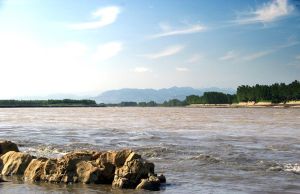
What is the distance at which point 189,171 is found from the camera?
2500 centimetres

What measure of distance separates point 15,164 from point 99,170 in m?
5.11

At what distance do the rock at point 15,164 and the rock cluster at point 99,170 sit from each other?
0.06m

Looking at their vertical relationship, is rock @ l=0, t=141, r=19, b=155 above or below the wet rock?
above

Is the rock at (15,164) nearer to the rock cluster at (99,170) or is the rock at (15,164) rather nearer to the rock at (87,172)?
the rock cluster at (99,170)

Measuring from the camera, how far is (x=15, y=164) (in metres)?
23.6

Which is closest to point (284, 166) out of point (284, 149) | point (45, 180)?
point (284, 149)

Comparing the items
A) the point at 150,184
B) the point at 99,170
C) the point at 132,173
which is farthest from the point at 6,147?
the point at 150,184

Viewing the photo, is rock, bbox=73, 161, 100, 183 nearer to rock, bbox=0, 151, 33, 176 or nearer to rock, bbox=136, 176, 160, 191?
rock, bbox=136, 176, 160, 191

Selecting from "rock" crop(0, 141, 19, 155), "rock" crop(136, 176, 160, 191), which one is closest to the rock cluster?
"rock" crop(136, 176, 160, 191)

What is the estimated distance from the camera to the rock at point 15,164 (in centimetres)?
2342

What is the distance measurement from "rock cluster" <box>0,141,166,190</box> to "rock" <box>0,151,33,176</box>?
0.06 metres

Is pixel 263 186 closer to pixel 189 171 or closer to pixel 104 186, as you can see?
pixel 189 171

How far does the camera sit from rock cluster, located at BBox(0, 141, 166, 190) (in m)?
20.1

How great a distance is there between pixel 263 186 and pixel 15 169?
39.8ft
